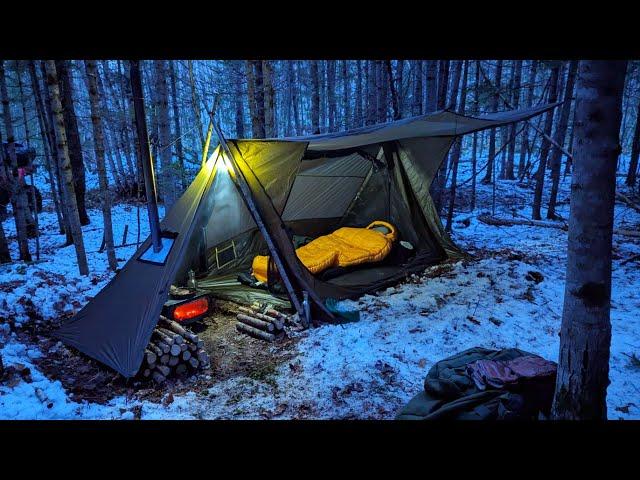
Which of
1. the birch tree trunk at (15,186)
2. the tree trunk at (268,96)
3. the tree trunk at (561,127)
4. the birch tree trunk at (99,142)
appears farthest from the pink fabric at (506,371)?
the birch tree trunk at (15,186)

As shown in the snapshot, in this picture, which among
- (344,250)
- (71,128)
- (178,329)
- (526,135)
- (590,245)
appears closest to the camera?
(590,245)

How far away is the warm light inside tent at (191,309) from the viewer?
483cm

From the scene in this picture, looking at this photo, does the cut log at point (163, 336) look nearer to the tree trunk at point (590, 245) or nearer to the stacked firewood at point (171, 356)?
the stacked firewood at point (171, 356)

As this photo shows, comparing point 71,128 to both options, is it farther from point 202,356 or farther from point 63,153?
point 202,356

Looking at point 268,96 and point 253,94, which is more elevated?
point 253,94

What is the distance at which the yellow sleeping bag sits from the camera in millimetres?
6219

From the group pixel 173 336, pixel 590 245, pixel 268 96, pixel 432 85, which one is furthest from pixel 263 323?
pixel 432 85

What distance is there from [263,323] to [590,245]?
370 centimetres

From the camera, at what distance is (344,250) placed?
6.68 m

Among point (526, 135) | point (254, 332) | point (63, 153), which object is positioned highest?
point (526, 135)

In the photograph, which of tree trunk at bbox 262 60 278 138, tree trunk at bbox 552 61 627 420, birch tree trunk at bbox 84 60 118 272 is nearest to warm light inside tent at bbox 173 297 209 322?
birch tree trunk at bbox 84 60 118 272
